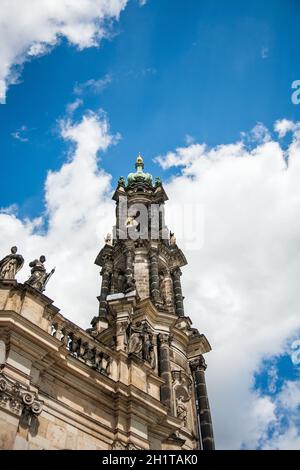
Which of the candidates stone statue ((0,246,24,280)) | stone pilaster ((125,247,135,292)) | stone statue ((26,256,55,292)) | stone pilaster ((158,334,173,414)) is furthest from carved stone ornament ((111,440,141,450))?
stone pilaster ((125,247,135,292))

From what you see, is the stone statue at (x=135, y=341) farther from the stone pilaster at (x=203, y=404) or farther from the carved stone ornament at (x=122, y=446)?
the stone pilaster at (x=203, y=404)

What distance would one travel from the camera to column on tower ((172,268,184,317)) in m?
Answer: 28.1

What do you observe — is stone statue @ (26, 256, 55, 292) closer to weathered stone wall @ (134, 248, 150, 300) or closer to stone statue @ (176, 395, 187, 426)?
stone statue @ (176, 395, 187, 426)

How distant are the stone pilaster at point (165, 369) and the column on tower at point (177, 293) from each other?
4658mm

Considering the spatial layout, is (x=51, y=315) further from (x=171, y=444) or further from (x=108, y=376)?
(x=171, y=444)

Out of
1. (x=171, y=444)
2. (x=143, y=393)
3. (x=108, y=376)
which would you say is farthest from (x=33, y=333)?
(x=171, y=444)

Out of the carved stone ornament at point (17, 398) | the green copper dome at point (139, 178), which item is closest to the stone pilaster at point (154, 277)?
the green copper dome at point (139, 178)

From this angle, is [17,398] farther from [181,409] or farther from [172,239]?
[172,239]

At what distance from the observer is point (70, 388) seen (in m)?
11.6

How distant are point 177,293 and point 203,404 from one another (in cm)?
812

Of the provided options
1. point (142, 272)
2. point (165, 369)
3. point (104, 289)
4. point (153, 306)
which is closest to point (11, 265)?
point (165, 369)

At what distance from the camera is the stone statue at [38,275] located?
41.9 ft

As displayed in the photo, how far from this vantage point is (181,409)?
71.7 feet

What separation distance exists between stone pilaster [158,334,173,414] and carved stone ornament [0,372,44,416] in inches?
401
